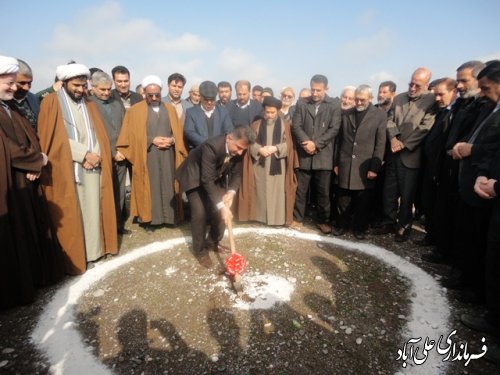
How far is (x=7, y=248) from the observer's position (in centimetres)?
338

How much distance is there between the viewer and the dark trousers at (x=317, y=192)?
561cm

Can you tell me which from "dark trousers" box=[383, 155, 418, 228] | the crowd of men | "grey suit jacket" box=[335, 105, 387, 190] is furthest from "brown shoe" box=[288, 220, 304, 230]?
"dark trousers" box=[383, 155, 418, 228]

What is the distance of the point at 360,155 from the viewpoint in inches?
206

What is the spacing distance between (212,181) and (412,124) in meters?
3.39

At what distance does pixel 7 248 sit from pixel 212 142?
2536 mm

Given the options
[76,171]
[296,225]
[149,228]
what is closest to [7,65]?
[76,171]

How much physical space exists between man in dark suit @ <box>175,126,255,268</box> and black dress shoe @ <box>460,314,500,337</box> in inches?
107

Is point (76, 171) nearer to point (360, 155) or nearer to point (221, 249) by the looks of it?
point (221, 249)

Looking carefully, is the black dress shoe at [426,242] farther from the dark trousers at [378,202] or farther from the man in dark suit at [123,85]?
the man in dark suit at [123,85]

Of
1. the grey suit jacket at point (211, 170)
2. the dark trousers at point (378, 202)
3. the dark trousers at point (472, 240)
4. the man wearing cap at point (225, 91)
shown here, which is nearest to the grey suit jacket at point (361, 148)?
the dark trousers at point (378, 202)

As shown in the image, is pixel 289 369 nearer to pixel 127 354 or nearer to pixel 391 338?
pixel 391 338

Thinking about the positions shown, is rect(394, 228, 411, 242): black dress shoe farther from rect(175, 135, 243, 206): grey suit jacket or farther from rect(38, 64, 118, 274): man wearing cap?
rect(38, 64, 118, 274): man wearing cap

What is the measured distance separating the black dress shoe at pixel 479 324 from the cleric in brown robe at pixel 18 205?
4665mm

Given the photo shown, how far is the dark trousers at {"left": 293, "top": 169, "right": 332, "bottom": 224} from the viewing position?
561 centimetres
